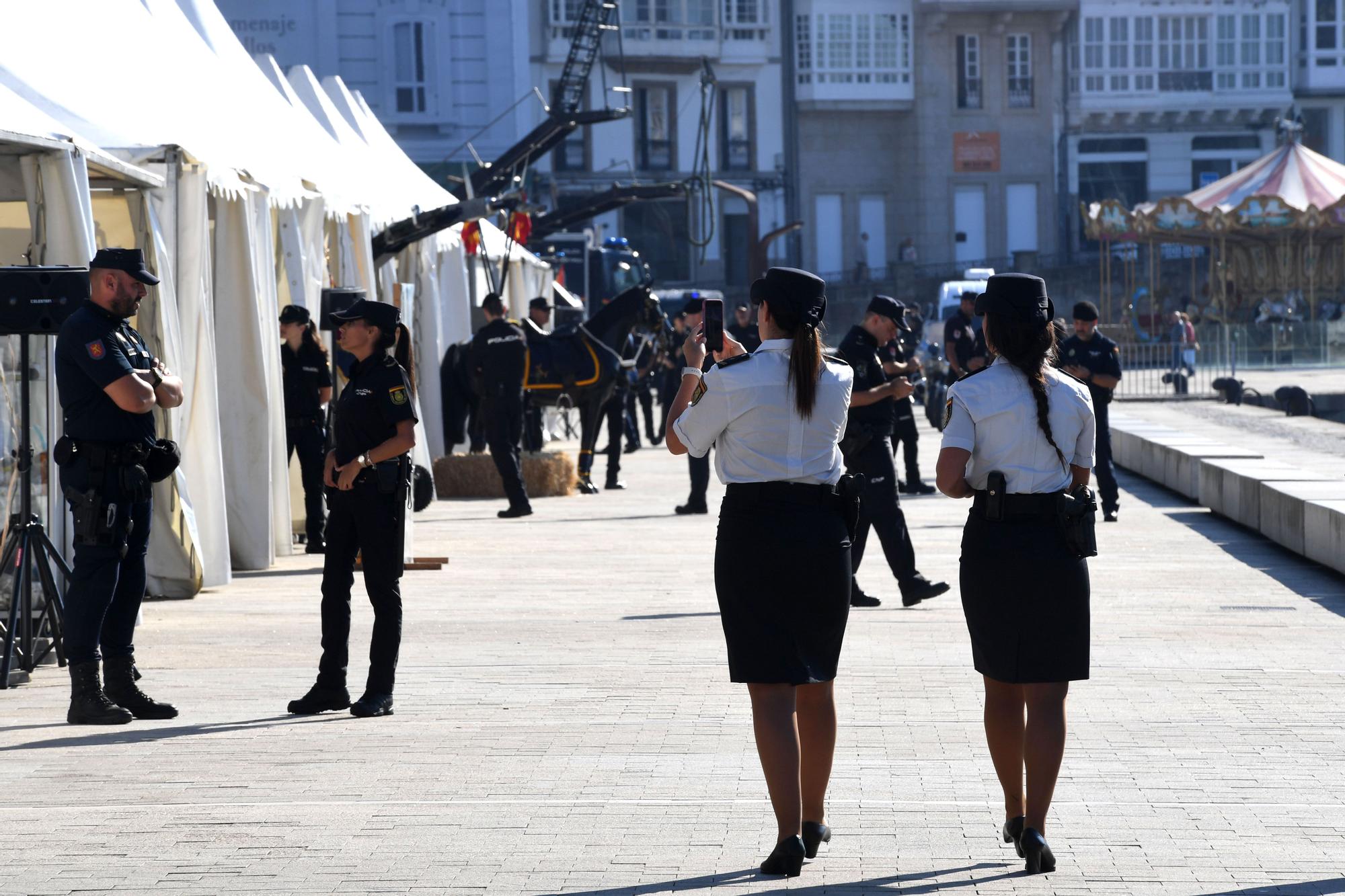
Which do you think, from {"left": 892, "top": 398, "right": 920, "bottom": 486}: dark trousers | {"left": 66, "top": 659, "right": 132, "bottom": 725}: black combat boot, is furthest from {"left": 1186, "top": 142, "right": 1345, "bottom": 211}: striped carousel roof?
{"left": 66, "top": 659, "right": 132, "bottom": 725}: black combat boot

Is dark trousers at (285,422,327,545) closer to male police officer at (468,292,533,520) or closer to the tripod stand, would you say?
male police officer at (468,292,533,520)

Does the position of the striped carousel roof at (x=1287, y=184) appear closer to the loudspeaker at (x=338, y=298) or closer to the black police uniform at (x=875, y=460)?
the loudspeaker at (x=338, y=298)

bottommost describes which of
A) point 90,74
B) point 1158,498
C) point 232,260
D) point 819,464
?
point 1158,498

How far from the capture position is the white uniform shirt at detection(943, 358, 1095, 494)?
571 centimetres

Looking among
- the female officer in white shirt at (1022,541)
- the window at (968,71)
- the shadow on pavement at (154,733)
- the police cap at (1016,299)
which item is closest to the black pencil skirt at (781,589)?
the female officer in white shirt at (1022,541)

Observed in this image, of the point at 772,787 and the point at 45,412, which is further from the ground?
the point at 45,412

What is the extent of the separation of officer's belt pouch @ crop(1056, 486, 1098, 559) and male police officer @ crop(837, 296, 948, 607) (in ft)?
16.5

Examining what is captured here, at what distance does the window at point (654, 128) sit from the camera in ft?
210

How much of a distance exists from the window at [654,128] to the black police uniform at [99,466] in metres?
56.6

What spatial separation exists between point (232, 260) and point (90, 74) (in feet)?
4.87

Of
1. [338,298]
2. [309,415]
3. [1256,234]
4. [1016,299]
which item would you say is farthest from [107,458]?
[1256,234]

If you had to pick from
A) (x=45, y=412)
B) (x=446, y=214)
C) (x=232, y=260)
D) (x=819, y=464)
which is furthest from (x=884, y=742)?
(x=446, y=214)

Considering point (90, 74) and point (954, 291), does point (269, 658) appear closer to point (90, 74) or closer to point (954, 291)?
point (90, 74)

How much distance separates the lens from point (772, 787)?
557 centimetres
